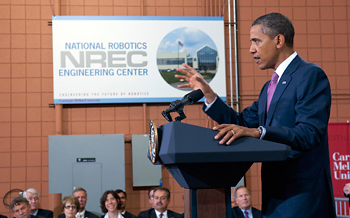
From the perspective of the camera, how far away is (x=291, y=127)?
147cm

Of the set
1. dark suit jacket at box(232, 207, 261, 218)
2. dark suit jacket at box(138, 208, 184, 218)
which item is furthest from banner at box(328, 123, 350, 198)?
dark suit jacket at box(138, 208, 184, 218)

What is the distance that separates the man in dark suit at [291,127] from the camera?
51.8 inches

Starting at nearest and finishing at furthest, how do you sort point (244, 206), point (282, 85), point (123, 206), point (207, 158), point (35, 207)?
point (207, 158) < point (282, 85) < point (244, 206) < point (123, 206) < point (35, 207)

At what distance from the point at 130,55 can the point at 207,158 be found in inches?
215

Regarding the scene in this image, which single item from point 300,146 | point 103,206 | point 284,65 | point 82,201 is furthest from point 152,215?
point 300,146

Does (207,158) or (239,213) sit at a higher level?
(207,158)

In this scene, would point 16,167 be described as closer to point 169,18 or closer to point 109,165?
point 109,165

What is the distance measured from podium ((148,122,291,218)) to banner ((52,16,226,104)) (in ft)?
16.9

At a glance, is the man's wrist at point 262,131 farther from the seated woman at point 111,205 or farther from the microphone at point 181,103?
the seated woman at point 111,205

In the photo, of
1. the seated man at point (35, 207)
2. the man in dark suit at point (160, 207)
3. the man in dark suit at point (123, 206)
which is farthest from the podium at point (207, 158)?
the seated man at point (35, 207)

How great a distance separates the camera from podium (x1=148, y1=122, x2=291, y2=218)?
120 cm

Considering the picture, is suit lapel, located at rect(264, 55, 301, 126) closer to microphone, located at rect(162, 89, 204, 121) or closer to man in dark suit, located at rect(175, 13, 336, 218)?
man in dark suit, located at rect(175, 13, 336, 218)

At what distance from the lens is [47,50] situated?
6512 mm

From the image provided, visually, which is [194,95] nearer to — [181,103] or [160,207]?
[181,103]
